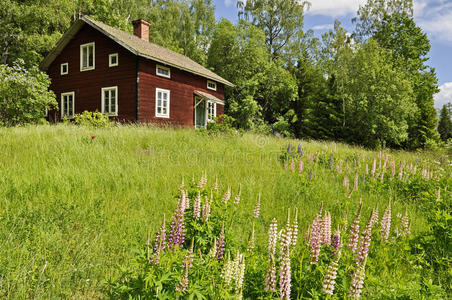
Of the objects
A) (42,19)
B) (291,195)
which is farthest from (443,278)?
(42,19)

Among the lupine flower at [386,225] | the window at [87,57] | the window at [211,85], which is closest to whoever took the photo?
the lupine flower at [386,225]

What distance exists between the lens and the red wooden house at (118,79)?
1677 centimetres

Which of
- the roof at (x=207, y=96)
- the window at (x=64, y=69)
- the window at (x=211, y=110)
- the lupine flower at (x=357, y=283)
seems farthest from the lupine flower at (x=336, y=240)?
the window at (x=64, y=69)

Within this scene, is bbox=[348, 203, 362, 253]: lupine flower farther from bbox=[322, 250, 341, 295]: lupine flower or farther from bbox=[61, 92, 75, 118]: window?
bbox=[61, 92, 75, 118]: window

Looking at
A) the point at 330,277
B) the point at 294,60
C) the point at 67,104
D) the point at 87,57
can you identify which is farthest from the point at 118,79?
the point at 294,60

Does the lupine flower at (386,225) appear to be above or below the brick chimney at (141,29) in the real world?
below

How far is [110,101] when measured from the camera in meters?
17.8

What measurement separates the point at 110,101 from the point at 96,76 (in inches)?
85.6

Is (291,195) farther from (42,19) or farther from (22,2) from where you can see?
(22,2)

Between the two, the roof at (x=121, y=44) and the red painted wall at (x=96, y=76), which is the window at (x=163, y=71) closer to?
the roof at (x=121, y=44)

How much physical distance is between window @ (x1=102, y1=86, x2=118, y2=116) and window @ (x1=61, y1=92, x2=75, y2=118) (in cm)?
281

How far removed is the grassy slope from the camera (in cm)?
272

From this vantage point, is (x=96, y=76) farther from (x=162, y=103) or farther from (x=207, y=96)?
(x=207, y=96)

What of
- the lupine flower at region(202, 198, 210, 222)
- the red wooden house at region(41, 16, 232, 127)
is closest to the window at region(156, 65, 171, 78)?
the red wooden house at region(41, 16, 232, 127)
